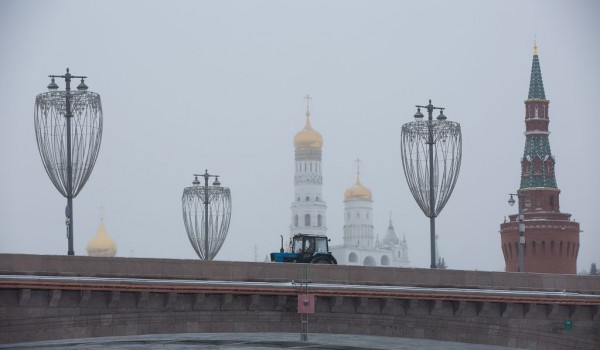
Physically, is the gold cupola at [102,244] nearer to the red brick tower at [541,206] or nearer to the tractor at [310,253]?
the red brick tower at [541,206]

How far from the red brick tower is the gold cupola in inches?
3370

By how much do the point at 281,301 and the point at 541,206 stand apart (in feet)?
267

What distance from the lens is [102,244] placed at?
605ft

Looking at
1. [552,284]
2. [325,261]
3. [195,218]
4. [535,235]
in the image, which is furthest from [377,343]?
[535,235]

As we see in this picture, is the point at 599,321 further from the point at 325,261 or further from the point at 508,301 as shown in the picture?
the point at 325,261

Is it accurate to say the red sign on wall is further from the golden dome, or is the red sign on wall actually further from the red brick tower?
the golden dome

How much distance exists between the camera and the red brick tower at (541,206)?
119 m

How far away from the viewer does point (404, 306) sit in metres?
46.7

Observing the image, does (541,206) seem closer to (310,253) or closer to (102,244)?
(310,253)

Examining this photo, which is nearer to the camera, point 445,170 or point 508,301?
point 508,301

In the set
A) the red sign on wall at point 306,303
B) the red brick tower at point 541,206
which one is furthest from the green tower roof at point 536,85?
the red sign on wall at point 306,303

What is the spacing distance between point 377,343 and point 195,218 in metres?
25.1

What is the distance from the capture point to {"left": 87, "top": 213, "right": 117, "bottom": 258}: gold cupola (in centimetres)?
18325

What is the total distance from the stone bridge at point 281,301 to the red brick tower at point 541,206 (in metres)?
69.5
